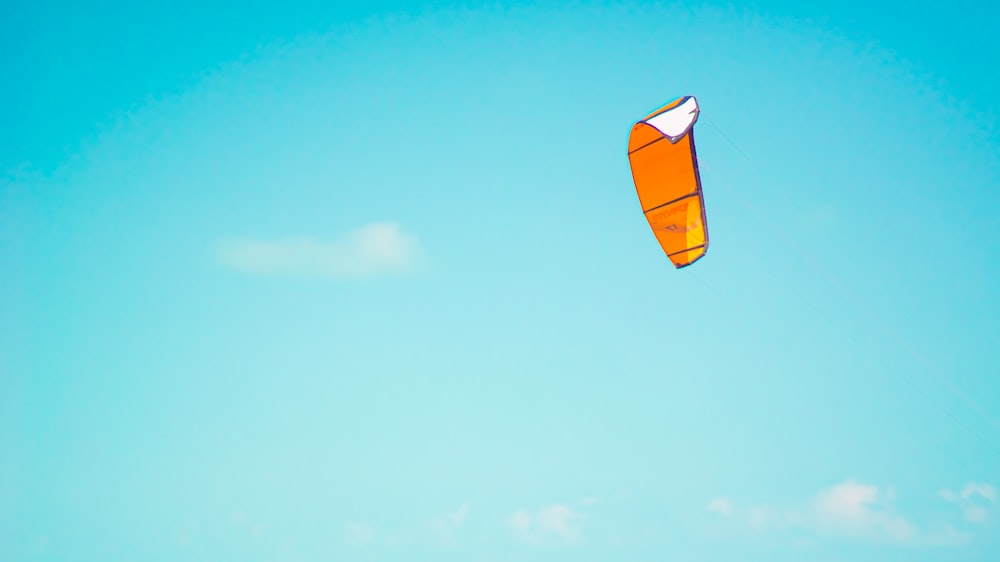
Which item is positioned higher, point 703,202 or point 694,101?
point 694,101

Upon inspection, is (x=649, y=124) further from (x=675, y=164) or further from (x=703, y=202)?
(x=703, y=202)

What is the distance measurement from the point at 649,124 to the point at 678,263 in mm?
2476

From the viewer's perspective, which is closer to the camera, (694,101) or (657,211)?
(694,101)

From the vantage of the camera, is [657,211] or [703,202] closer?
[703,202]

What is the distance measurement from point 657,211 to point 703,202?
105 cm

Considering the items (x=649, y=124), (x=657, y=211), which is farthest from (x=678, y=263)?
(x=649, y=124)

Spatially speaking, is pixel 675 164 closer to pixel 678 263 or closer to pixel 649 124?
pixel 649 124

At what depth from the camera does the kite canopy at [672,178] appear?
11.9m

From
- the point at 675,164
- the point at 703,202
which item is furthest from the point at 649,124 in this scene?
the point at 703,202

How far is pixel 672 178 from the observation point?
12500mm

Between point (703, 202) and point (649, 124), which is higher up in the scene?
point (649, 124)

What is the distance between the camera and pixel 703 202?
40.0ft

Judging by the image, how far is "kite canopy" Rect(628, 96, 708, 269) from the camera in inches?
468

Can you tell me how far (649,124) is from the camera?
12.2 metres
